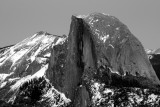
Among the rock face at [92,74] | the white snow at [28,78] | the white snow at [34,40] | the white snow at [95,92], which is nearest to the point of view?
the white snow at [95,92]

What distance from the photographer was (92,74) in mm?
73750

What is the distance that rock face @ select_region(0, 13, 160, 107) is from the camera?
68.7 meters

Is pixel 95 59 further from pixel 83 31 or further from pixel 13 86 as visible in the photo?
pixel 13 86

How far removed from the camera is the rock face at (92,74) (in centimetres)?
6869

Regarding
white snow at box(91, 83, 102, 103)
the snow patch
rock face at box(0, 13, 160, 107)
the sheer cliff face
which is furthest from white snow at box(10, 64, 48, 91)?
white snow at box(91, 83, 102, 103)

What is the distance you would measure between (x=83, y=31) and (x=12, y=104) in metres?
23.6

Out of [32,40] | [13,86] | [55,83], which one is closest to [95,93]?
[55,83]

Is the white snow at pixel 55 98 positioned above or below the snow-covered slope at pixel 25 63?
below

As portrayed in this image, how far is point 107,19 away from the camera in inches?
3472

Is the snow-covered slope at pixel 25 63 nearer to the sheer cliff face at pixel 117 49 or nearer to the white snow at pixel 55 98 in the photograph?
the white snow at pixel 55 98

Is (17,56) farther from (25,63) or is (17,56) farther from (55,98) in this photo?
(55,98)

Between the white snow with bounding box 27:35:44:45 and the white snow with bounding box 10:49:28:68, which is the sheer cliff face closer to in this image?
the white snow with bounding box 10:49:28:68

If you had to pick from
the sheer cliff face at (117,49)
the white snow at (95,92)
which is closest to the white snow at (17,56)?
the sheer cliff face at (117,49)

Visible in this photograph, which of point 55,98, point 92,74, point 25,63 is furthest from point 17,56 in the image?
point 92,74
